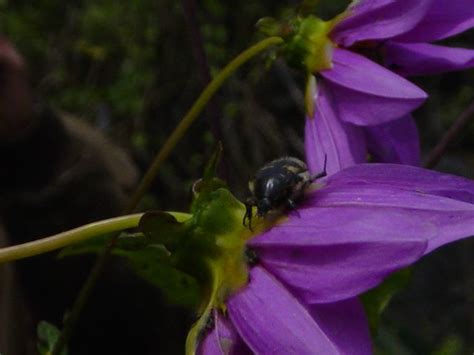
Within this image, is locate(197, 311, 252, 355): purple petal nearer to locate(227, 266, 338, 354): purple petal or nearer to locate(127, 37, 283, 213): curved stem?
locate(227, 266, 338, 354): purple petal

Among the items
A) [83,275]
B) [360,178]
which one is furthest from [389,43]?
[83,275]

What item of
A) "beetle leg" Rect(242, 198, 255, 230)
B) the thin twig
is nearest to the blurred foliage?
the thin twig

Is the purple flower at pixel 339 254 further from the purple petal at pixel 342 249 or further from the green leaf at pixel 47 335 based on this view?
the green leaf at pixel 47 335

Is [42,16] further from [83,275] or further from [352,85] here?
[352,85]

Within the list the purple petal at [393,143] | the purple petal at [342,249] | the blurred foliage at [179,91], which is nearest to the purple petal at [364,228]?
the purple petal at [342,249]

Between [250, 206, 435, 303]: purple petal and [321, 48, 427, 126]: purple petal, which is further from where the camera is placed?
[321, 48, 427, 126]: purple petal

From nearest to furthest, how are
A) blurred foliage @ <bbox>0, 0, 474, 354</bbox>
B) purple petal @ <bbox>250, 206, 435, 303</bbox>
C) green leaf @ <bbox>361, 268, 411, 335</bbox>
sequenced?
1. purple petal @ <bbox>250, 206, 435, 303</bbox>
2. green leaf @ <bbox>361, 268, 411, 335</bbox>
3. blurred foliage @ <bbox>0, 0, 474, 354</bbox>
